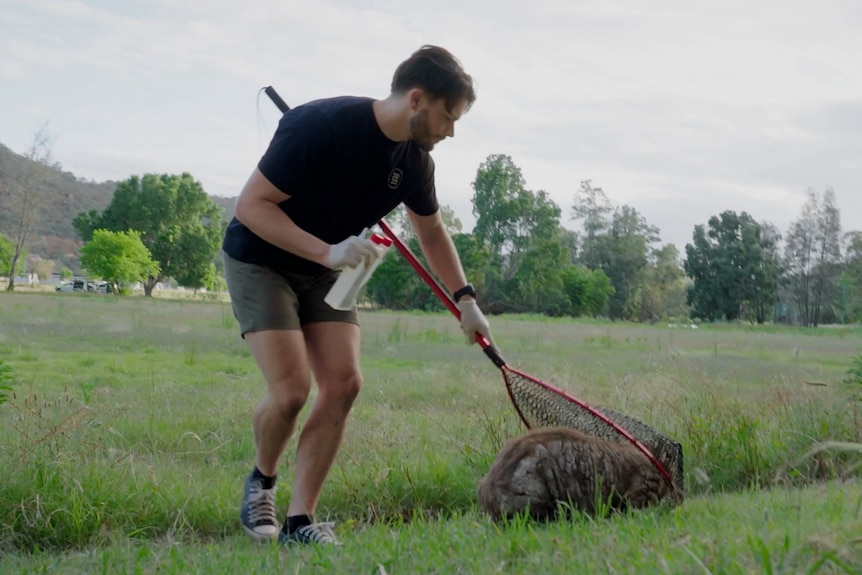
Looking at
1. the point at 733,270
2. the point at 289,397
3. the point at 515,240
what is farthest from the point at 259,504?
the point at 733,270

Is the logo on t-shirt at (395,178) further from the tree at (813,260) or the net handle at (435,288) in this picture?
the tree at (813,260)

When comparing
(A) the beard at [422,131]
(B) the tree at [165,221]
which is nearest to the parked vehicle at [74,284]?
(B) the tree at [165,221]

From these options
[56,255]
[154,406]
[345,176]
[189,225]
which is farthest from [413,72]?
[56,255]

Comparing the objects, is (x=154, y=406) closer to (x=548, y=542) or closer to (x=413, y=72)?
(x=413, y=72)

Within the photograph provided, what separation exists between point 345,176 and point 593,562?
2199 millimetres

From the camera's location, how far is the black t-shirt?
3.93 meters

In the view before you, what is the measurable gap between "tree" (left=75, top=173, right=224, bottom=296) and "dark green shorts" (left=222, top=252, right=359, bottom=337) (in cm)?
5607

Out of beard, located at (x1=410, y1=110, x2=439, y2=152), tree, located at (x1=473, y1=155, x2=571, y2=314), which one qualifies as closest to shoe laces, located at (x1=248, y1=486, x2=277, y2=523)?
beard, located at (x1=410, y1=110, x2=439, y2=152)

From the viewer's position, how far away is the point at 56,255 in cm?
6738

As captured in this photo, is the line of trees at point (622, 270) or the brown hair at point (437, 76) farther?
the line of trees at point (622, 270)

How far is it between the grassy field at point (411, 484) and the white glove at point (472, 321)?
0.91 metres

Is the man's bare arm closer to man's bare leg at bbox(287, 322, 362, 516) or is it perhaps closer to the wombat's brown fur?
Result: man's bare leg at bbox(287, 322, 362, 516)

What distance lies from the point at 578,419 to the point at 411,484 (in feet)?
3.76

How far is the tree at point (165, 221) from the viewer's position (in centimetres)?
6019
